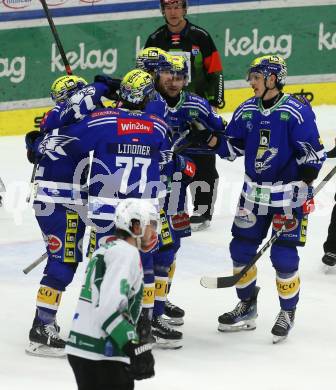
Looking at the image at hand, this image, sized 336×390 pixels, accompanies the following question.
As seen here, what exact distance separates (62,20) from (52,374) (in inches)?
221

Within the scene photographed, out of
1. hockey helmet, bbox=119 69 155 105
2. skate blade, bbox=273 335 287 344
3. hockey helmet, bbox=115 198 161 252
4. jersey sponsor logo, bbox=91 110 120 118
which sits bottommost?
skate blade, bbox=273 335 287 344

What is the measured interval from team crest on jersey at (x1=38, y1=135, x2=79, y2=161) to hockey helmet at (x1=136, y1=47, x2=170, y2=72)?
847 millimetres

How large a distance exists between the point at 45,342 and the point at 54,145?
1.12m

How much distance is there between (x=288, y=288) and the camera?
7977mm

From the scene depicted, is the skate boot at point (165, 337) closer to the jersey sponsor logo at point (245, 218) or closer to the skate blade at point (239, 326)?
the skate blade at point (239, 326)

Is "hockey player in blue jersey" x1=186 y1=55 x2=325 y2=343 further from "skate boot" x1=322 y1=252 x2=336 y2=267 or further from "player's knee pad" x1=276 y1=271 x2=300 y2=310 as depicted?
"skate boot" x1=322 y1=252 x2=336 y2=267

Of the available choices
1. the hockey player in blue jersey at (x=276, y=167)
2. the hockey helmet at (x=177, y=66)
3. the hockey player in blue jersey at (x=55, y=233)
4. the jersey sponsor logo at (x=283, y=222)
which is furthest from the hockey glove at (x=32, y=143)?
the jersey sponsor logo at (x=283, y=222)

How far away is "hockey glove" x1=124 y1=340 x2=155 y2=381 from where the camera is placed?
554cm

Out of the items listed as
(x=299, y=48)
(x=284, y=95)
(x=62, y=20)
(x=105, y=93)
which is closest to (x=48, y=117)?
(x=105, y=93)

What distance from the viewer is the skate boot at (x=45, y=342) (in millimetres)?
7586

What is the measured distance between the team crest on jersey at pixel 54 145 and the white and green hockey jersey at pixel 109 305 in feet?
6.08

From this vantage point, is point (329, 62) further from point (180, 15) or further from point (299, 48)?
point (180, 15)

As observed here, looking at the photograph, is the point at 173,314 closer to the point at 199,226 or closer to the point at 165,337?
the point at 165,337

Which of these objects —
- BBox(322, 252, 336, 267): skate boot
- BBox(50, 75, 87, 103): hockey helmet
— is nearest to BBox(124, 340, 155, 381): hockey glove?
BBox(50, 75, 87, 103): hockey helmet
